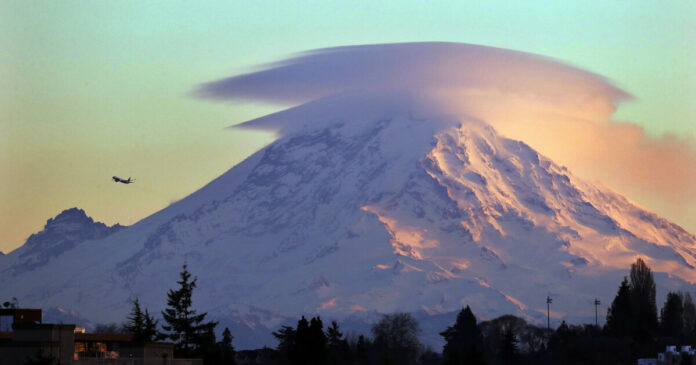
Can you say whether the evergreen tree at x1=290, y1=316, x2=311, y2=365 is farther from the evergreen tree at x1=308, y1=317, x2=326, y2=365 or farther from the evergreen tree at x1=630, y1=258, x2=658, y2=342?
the evergreen tree at x1=630, y1=258, x2=658, y2=342

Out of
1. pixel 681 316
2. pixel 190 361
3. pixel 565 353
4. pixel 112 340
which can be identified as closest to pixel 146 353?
pixel 190 361

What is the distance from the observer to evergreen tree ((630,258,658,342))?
164500 millimetres

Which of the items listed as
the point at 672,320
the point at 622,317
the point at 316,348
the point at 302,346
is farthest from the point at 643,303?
the point at 302,346

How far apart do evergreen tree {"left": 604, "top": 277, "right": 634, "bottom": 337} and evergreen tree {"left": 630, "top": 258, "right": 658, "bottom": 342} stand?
0.93 metres

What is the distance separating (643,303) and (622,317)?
9278 mm

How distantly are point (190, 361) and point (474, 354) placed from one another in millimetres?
28435

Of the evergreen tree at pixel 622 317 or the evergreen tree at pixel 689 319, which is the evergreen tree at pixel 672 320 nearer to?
the evergreen tree at pixel 689 319

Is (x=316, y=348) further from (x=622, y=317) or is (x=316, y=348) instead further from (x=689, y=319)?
(x=689, y=319)

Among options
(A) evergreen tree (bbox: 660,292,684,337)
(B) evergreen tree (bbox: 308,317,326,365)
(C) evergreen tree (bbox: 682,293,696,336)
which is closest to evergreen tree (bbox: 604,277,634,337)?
(A) evergreen tree (bbox: 660,292,684,337)

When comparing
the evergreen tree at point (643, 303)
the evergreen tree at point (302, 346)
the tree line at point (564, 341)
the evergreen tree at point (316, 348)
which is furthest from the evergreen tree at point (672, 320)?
the evergreen tree at point (302, 346)

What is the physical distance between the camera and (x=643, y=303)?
176125mm

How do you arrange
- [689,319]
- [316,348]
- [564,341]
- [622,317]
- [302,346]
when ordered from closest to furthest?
[302,346] < [316,348] < [564,341] < [622,317] < [689,319]

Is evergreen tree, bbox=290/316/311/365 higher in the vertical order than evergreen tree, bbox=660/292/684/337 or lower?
lower

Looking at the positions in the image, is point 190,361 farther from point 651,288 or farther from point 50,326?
point 651,288
